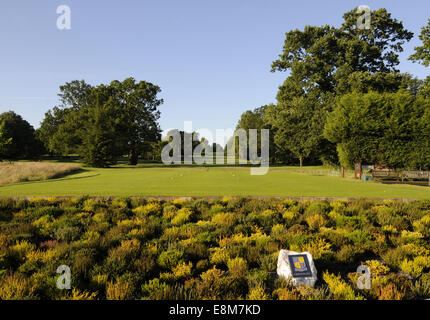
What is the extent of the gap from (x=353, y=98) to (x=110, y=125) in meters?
37.3

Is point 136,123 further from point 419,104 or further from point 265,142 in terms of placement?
point 419,104

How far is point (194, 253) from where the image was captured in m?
6.54

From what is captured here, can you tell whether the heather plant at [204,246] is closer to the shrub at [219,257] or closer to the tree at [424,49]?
the shrub at [219,257]

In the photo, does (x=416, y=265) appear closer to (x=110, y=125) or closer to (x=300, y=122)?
(x=300, y=122)

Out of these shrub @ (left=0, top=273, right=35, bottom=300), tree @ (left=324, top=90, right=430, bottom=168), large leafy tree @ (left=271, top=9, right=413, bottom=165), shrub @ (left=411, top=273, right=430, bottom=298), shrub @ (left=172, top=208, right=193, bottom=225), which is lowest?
shrub @ (left=411, top=273, right=430, bottom=298)

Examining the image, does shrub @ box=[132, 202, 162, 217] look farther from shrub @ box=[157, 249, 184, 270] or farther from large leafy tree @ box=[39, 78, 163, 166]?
large leafy tree @ box=[39, 78, 163, 166]

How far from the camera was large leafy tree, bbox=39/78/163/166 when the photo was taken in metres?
40.8

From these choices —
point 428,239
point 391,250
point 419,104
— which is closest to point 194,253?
point 391,250

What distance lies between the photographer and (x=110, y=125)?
44594mm

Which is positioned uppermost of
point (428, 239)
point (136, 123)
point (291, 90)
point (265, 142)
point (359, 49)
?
point (359, 49)

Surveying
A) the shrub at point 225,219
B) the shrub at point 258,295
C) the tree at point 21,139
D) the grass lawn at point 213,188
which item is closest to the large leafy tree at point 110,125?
the tree at point 21,139

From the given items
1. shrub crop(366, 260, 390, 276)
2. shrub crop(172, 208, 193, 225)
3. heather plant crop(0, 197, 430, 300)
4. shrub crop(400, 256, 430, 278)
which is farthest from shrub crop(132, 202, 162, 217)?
shrub crop(400, 256, 430, 278)

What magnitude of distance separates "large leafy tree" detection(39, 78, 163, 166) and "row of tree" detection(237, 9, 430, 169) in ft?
84.4
